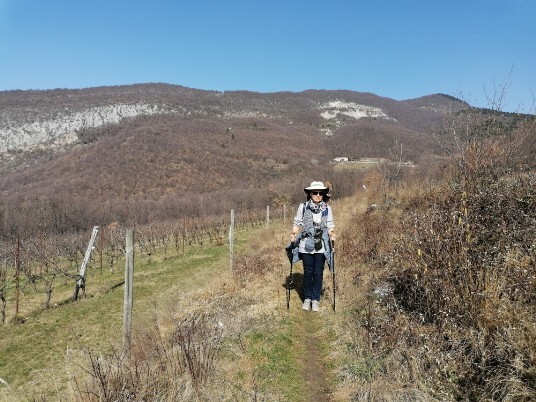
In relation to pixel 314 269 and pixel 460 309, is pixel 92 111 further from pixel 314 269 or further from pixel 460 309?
pixel 460 309

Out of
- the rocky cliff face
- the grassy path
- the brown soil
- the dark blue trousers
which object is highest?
the rocky cliff face

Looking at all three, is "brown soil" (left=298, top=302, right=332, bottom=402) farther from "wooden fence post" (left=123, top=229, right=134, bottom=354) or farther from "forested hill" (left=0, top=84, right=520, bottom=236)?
"forested hill" (left=0, top=84, right=520, bottom=236)

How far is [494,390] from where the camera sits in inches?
133

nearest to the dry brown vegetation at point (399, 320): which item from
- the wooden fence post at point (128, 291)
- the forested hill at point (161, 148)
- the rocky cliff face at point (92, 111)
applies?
the wooden fence post at point (128, 291)

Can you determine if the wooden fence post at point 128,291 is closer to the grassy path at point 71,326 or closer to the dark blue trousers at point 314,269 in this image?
the grassy path at point 71,326

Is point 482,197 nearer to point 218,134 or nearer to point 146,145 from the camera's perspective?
point 146,145

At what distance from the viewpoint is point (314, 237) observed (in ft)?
22.1

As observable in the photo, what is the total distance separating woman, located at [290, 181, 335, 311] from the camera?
6715 millimetres

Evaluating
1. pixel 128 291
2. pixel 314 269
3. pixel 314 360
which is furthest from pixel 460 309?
pixel 128 291

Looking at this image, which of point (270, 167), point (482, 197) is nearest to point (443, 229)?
point (482, 197)

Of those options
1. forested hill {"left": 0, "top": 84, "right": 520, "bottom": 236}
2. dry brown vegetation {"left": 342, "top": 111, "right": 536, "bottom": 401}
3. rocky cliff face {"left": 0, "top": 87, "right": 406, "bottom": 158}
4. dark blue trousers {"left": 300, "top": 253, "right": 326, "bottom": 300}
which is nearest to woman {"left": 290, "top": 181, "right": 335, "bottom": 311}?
dark blue trousers {"left": 300, "top": 253, "right": 326, "bottom": 300}

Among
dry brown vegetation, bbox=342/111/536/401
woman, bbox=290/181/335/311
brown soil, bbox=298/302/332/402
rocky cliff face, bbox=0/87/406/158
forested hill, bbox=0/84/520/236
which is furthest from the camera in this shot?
rocky cliff face, bbox=0/87/406/158

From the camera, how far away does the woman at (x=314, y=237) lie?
6.71m

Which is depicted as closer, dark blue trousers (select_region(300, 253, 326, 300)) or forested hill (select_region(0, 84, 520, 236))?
dark blue trousers (select_region(300, 253, 326, 300))
